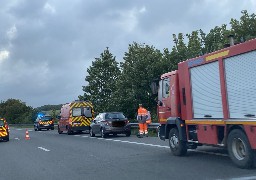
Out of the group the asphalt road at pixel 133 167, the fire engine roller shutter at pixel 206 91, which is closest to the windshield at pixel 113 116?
the asphalt road at pixel 133 167

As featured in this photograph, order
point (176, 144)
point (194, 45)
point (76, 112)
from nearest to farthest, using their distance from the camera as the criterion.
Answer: point (176, 144) < point (76, 112) < point (194, 45)

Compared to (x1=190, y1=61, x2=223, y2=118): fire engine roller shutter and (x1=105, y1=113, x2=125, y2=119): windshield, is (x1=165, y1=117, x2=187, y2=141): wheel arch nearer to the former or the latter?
(x1=190, y1=61, x2=223, y2=118): fire engine roller shutter

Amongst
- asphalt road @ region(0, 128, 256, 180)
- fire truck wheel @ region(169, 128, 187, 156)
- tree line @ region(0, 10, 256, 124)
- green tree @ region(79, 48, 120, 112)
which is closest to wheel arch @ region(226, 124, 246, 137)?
asphalt road @ region(0, 128, 256, 180)

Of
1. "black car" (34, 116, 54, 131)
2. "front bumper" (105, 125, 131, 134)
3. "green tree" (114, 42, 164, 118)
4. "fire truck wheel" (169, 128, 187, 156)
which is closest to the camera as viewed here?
"fire truck wheel" (169, 128, 187, 156)

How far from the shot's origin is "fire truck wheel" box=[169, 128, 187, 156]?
12.6 metres

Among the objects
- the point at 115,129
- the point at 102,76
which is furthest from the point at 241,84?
the point at 102,76

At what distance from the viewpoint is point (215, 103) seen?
35.6ft

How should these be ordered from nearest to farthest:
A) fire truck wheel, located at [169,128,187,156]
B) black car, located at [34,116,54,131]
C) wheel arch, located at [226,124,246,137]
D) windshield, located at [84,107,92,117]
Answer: wheel arch, located at [226,124,246,137] → fire truck wheel, located at [169,128,187,156] → windshield, located at [84,107,92,117] → black car, located at [34,116,54,131]

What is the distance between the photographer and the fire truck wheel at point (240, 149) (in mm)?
9414

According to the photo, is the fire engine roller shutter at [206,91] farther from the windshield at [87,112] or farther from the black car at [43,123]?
the black car at [43,123]

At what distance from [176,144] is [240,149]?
3.17m

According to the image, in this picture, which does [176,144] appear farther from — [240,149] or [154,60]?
[154,60]

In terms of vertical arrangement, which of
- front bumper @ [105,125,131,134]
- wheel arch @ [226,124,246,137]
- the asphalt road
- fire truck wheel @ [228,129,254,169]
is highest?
front bumper @ [105,125,131,134]

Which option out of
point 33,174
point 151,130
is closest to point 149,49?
point 151,130
